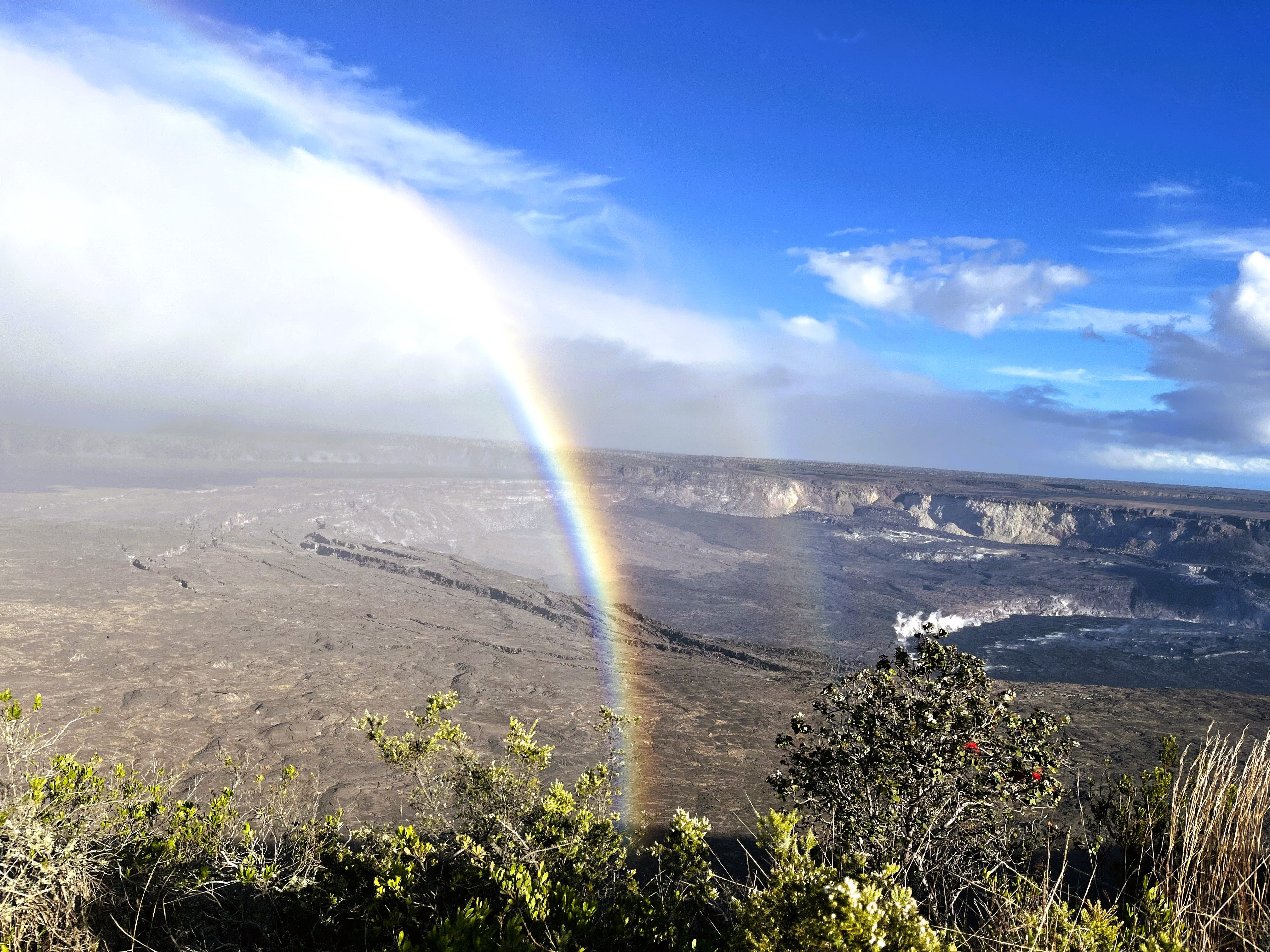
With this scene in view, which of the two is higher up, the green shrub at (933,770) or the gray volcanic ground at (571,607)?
the green shrub at (933,770)

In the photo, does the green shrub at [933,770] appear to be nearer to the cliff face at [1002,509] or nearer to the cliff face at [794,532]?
the cliff face at [794,532]

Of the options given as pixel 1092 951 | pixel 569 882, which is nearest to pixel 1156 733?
pixel 1092 951

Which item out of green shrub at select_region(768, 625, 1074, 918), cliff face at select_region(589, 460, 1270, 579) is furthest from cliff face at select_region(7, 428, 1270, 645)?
green shrub at select_region(768, 625, 1074, 918)

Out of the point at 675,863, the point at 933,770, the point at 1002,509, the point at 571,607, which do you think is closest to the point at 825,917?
the point at 675,863

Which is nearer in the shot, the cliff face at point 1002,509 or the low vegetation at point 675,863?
the low vegetation at point 675,863

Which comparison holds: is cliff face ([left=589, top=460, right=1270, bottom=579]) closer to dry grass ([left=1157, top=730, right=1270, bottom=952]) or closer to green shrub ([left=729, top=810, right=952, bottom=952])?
dry grass ([left=1157, top=730, right=1270, bottom=952])

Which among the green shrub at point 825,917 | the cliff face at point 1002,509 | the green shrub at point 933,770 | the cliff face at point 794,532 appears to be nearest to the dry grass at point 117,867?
the green shrub at point 825,917

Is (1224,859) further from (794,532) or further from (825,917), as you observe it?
(794,532)
